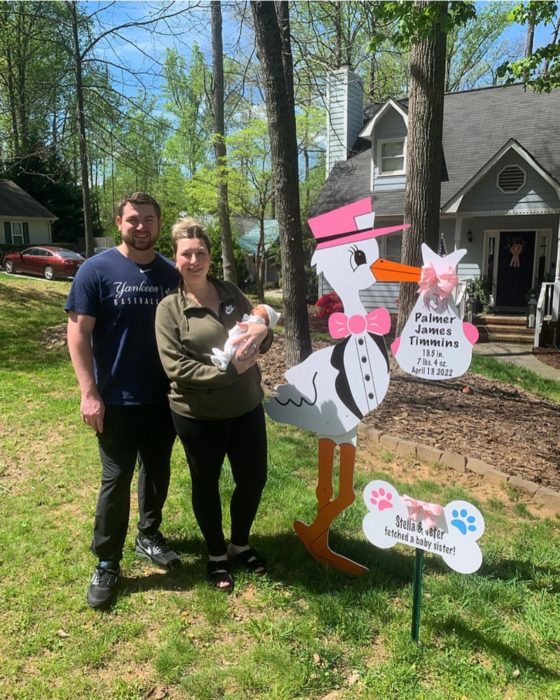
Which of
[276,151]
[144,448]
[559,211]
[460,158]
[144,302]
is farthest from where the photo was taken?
[460,158]

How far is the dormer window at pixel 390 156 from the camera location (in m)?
14.3

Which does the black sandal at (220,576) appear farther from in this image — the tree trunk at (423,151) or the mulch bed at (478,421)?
the tree trunk at (423,151)

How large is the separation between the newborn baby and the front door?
12565mm

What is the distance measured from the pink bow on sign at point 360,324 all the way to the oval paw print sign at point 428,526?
77 centimetres

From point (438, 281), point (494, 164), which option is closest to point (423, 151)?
point (438, 281)

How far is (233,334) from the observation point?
241 cm

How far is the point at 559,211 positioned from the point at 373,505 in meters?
12.0

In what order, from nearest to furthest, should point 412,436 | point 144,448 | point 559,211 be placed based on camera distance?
point 144,448
point 412,436
point 559,211

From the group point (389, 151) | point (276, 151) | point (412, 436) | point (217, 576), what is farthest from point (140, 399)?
point (389, 151)

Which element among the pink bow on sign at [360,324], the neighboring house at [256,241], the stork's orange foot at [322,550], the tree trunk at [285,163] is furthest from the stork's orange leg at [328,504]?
the neighboring house at [256,241]

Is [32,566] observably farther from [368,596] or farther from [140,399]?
[368,596]

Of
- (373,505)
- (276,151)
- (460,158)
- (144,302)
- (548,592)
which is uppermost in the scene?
(460,158)

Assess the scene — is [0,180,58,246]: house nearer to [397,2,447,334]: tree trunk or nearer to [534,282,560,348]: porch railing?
[534,282,560,348]: porch railing

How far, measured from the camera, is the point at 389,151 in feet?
47.6
